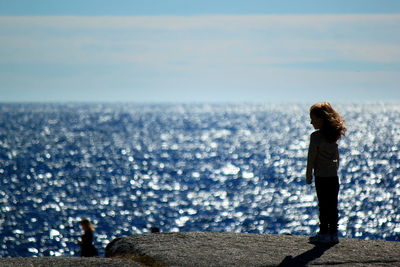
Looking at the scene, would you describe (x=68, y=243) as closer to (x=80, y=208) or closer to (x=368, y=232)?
(x=80, y=208)

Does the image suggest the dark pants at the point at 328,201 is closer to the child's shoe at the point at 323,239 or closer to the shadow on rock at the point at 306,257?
the child's shoe at the point at 323,239

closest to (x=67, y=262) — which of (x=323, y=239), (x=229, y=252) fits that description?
(x=229, y=252)

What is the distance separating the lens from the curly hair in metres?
8.89


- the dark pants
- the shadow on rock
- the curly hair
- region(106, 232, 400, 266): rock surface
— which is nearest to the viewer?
the shadow on rock

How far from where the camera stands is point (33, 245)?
4781cm

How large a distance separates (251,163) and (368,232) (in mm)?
59256

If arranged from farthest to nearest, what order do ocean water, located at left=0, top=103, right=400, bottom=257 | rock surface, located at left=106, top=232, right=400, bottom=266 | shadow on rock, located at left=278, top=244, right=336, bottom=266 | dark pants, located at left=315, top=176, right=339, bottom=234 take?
ocean water, located at left=0, top=103, right=400, bottom=257 → dark pants, located at left=315, top=176, right=339, bottom=234 → rock surface, located at left=106, top=232, right=400, bottom=266 → shadow on rock, located at left=278, top=244, right=336, bottom=266

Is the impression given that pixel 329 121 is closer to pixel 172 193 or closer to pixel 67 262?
pixel 67 262

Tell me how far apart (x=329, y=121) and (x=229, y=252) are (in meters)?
2.20

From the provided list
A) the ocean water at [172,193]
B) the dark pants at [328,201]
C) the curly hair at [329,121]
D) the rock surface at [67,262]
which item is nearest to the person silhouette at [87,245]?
the rock surface at [67,262]

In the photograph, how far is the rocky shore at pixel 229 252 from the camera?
8.09m

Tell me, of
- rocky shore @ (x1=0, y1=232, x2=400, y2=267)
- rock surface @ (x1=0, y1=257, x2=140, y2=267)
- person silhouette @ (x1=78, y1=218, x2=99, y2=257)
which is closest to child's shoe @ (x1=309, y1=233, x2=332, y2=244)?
rocky shore @ (x1=0, y1=232, x2=400, y2=267)

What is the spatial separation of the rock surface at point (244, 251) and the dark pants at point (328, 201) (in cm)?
30

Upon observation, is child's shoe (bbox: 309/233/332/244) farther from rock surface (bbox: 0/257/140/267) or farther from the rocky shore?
rock surface (bbox: 0/257/140/267)
